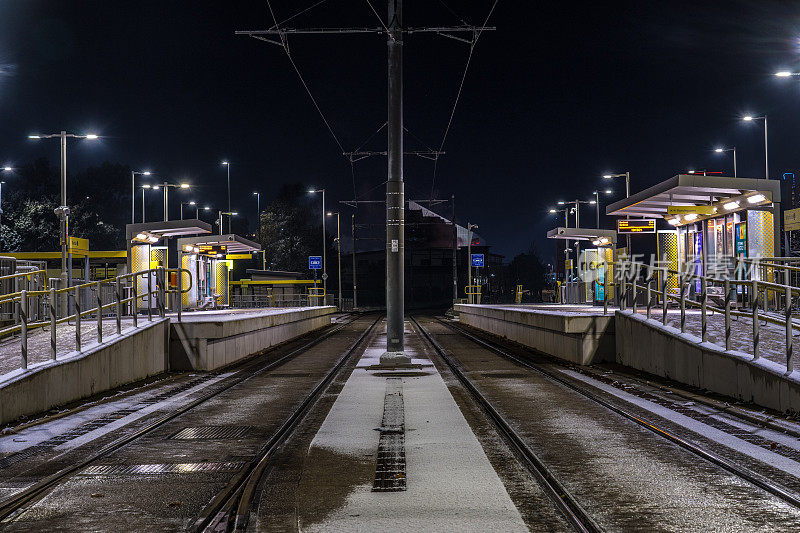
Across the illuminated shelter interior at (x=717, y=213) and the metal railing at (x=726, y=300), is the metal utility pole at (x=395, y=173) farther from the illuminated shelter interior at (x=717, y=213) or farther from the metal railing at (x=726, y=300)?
the illuminated shelter interior at (x=717, y=213)

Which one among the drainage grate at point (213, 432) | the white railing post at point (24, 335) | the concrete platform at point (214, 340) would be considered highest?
the white railing post at point (24, 335)

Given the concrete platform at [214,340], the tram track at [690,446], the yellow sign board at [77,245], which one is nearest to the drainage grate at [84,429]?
the concrete platform at [214,340]

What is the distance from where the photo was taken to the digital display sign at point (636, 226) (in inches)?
1140

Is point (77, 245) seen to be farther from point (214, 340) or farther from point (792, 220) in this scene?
point (792, 220)

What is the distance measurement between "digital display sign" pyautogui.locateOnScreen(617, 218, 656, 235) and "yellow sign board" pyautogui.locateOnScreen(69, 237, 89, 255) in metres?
20.5

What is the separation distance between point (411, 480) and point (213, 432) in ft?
10.3

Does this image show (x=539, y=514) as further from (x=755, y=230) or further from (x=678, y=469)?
(x=755, y=230)

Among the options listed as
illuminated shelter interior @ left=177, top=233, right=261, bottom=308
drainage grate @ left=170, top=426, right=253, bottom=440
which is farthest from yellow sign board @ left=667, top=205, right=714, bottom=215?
illuminated shelter interior @ left=177, top=233, right=261, bottom=308

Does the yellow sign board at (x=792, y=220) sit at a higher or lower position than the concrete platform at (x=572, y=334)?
higher

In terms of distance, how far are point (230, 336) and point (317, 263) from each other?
175 ft

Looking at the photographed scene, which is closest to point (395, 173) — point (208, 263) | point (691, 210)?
point (691, 210)

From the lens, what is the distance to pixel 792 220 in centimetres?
4388

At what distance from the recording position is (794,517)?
489 cm

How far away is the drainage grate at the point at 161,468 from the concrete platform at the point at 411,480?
26.8 inches
